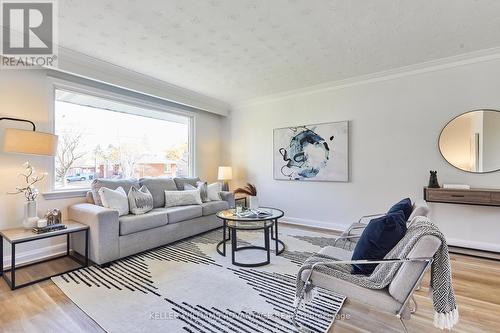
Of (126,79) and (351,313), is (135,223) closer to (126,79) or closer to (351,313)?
(126,79)

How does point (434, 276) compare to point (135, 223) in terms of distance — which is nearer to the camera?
point (434, 276)

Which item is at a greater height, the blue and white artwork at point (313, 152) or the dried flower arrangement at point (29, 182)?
the blue and white artwork at point (313, 152)

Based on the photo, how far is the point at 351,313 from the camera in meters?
1.89

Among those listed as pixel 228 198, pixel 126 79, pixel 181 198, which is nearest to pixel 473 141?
pixel 228 198

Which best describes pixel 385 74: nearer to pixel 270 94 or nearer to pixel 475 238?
pixel 270 94

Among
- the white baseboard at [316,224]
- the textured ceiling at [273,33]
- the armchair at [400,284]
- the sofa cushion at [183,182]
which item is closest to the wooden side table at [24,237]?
the sofa cushion at [183,182]

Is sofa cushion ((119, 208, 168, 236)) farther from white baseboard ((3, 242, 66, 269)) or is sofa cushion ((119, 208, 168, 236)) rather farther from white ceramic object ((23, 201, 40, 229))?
white baseboard ((3, 242, 66, 269))

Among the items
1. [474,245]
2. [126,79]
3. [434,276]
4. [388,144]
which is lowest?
[474,245]

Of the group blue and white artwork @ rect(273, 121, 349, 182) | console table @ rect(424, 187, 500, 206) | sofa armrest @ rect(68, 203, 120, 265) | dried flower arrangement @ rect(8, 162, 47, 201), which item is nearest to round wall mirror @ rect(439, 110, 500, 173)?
console table @ rect(424, 187, 500, 206)

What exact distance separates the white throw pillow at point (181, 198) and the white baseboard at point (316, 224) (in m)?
1.82

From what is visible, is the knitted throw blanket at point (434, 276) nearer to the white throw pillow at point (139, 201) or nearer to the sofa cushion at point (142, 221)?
the sofa cushion at point (142, 221)

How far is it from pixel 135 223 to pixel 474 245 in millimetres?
4386

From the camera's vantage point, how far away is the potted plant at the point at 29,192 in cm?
261

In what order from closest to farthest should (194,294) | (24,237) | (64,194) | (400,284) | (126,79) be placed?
(400,284) < (194,294) < (24,237) < (64,194) < (126,79)
